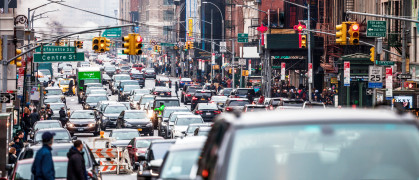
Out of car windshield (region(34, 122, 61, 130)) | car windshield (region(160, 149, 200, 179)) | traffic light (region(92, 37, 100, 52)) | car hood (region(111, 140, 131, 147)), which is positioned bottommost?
car hood (region(111, 140, 131, 147))

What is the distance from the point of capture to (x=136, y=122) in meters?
39.0

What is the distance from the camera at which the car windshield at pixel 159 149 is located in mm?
19344

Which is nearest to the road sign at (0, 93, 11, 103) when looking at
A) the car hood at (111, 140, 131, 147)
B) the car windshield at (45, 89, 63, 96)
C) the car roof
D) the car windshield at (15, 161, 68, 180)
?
the car hood at (111, 140, 131, 147)

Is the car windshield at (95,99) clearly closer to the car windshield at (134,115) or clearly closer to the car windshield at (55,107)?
the car windshield at (55,107)

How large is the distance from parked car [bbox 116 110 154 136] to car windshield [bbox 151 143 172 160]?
18.1 m

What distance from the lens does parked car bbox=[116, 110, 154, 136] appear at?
38594mm

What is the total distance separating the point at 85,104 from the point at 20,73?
1645 centimetres

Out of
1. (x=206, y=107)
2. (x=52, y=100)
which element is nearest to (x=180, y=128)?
(x=206, y=107)

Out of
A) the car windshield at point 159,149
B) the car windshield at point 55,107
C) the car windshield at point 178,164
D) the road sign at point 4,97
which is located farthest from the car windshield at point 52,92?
the car windshield at point 178,164

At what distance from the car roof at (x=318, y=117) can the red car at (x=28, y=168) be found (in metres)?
9.80

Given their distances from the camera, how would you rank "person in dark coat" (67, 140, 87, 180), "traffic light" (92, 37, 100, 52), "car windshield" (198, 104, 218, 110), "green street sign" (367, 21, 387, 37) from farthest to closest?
"car windshield" (198, 104, 218, 110)
"traffic light" (92, 37, 100, 52)
"green street sign" (367, 21, 387, 37)
"person in dark coat" (67, 140, 87, 180)

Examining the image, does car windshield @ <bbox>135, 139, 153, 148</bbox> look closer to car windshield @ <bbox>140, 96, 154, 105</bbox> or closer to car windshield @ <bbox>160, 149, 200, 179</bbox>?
car windshield @ <bbox>160, 149, 200, 179</bbox>

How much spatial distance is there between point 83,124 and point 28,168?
24.4 m

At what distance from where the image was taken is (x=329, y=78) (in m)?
64.3
